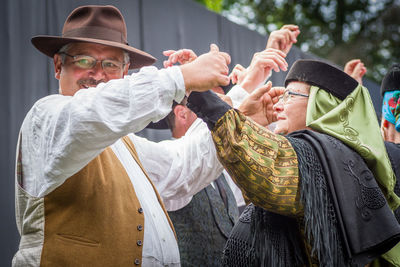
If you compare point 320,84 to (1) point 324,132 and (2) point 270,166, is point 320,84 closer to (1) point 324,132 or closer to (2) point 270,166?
(1) point 324,132

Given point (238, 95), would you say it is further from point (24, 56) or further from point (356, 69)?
point (356, 69)

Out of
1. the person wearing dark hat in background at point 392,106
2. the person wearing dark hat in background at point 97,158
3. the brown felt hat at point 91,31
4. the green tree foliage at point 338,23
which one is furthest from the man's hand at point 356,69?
the green tree foliage at point 338,23

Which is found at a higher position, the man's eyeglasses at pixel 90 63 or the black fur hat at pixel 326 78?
the man's eyeglasses at pixel 90 63

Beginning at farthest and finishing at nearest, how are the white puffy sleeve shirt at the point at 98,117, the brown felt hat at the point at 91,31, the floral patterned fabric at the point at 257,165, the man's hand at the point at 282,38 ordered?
1. the man's hand at the point at 282,38
2. the brown felt hat at the point at 91,31
3. the floral patterned fabric at the point at 257,165
4. the white puffy sleeve shirt at the point at 98,117

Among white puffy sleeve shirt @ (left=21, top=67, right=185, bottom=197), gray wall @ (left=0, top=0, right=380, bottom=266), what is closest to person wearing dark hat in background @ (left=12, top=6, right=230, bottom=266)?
white puffy sleeve shirt @ (left=21, top=67, right=185, bottom=197)

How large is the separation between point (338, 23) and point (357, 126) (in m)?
15.0

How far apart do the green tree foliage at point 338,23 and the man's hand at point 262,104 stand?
13036 mm

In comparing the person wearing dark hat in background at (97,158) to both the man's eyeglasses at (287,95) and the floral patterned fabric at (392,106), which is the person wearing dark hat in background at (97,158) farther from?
the floral patterned fabric at (392,106)

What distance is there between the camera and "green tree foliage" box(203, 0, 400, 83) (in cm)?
1477

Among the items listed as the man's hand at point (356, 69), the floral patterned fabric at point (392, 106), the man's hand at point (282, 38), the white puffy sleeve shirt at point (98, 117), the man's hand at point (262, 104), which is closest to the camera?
the white puffy sleeve shirt at point (98, 117)

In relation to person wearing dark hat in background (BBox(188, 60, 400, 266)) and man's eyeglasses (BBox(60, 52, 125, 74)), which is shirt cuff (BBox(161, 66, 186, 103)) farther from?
man's eyeglasses (BBox(60, 52, 125, 74))

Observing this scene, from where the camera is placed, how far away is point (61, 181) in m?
1.65

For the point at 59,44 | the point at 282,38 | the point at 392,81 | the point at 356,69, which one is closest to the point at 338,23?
the point at 356,69

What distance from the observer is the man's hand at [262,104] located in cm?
211
